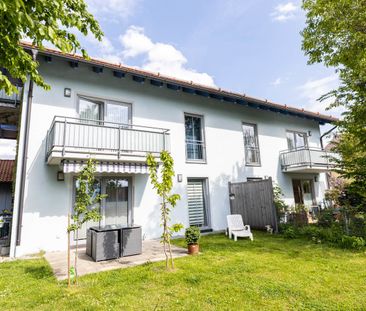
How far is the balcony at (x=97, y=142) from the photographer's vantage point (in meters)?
9.26

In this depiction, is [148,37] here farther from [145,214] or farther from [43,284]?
[43,284]

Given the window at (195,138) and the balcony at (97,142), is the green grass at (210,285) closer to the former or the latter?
the balcony at (97,142)

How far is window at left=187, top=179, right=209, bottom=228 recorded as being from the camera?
1352 centimetres

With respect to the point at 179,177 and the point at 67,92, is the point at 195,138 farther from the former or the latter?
the point at 67,92

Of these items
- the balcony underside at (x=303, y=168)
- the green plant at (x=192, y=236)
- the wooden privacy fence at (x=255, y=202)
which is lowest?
the green plant at (x=192, y=236)

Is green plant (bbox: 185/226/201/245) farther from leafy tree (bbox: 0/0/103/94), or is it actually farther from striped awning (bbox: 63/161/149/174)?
leafy tree (bbox: 0/0/103/94)

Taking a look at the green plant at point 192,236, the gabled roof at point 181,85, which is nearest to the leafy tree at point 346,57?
the gabled roof at point 181,85

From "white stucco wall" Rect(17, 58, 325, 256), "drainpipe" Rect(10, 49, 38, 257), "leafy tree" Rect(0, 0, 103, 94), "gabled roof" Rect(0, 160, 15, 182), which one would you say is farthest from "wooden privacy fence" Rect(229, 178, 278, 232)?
"gabled roof" Rect(0, 160, 15, 182)

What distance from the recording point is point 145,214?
1181 centimetres

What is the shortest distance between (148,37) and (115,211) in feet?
31.2

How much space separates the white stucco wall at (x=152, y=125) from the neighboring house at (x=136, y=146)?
41 millimetres

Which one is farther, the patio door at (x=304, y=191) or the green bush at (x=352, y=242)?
the patio door at (x=304, y=191)

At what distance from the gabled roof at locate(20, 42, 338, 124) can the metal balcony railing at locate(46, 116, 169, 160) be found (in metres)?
2.68

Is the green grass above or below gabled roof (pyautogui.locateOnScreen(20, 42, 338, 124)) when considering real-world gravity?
below
